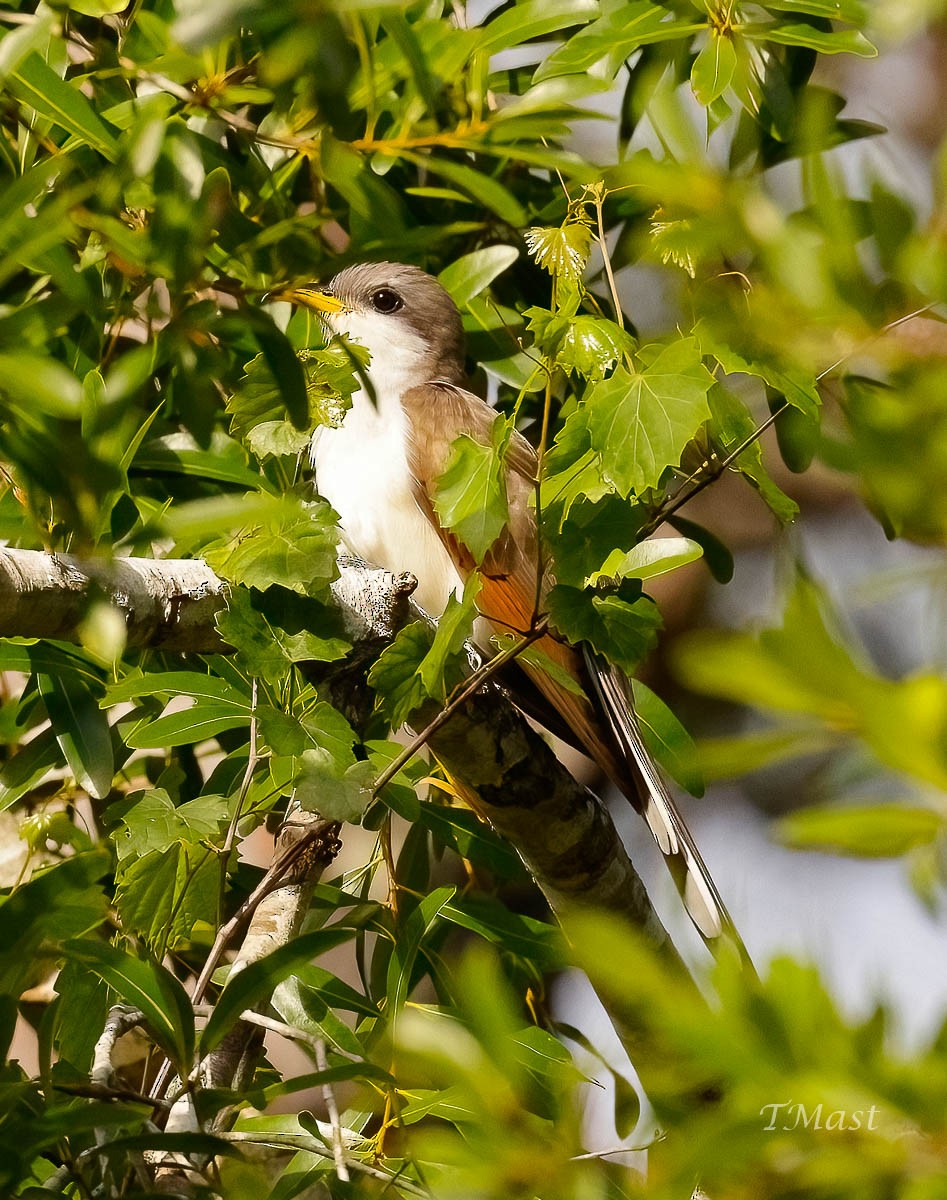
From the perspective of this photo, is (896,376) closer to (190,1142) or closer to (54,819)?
(190,1142)

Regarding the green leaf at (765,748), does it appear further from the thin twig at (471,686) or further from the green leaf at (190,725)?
the green leaf at (190,725)

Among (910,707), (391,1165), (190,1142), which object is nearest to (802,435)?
(910,707)

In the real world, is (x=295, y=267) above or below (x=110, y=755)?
above

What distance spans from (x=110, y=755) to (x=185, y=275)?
4.19ft

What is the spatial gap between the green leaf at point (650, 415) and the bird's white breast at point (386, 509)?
1.54m

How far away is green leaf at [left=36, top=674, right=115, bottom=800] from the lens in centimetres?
208

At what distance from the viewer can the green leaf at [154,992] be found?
4.74 ft

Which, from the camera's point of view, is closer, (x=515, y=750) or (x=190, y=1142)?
(x=190, y=1142)

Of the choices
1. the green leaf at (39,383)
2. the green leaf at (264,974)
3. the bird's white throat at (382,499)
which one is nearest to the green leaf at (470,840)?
the bird's white throat at (382,499)

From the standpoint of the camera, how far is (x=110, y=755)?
6.86ft

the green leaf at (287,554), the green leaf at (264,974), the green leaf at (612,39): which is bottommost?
the green leaf at (264,974)

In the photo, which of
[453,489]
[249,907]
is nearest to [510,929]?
[249,907]

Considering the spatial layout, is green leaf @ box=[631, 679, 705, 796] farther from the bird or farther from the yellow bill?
the yellow bill

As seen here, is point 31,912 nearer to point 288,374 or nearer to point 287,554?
point 288,374
